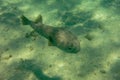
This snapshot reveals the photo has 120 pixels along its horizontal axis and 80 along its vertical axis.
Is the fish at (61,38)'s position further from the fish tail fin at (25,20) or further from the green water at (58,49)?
the fish tail fin at (25,20)

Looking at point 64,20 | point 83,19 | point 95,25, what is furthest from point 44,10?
point 95,25

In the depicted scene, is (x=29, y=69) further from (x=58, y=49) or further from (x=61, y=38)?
(x=61, y=38)

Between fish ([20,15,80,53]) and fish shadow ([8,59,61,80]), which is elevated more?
fish ([20,15,80,53])

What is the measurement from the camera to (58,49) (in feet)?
19.0

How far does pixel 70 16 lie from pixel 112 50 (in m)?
2.02

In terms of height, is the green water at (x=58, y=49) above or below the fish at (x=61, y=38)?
below

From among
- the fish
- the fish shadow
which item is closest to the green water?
the fish shadow

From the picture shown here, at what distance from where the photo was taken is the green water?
204 inches

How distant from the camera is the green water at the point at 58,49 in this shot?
17.0ft

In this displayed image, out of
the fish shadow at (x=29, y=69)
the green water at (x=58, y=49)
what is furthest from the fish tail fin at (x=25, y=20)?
the fish shadow at (x=29, y=69)

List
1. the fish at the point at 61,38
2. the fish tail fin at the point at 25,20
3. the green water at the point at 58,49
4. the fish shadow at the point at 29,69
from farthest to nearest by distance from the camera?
the fish tail fin at the point at 25,20 → the fish at the point at 61,38 → the green water at the point at 58,49 → the fish shadow at the point at 29,69

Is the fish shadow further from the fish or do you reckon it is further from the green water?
the fish

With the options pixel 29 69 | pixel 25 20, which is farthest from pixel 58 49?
pixel 25 20

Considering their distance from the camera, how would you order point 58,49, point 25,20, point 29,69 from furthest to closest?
point 25,20
point 58,49
point 29,69
